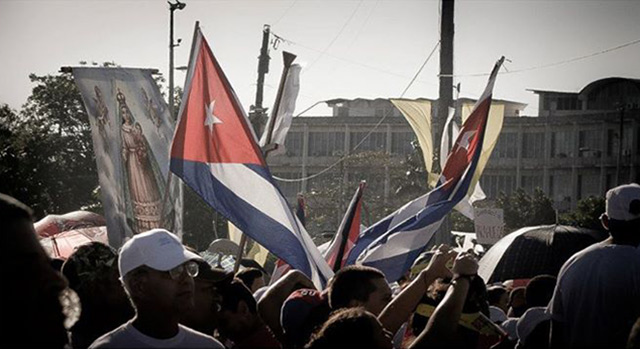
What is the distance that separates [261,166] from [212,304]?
3.89m

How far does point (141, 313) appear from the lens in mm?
5262

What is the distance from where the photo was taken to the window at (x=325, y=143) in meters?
103

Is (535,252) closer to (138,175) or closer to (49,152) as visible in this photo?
(138,175)

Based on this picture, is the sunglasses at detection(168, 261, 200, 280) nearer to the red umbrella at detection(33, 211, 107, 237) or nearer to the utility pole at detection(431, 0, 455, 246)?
the red umbrella at detection(33, 211, 107, 237)

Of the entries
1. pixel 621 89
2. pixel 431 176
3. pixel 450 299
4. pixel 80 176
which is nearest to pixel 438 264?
pixel 450 299

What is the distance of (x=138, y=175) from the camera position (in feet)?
45.2

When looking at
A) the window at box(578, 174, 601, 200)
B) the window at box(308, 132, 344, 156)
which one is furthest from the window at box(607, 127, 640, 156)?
the window at box(308, 132, 344, 156)

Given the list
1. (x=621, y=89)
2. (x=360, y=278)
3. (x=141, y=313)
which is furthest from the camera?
(x=621, y=89)

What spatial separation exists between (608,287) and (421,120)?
16900mm

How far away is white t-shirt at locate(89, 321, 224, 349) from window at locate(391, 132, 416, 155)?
314 ft

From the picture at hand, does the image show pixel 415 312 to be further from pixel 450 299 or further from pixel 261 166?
pixel 261 166

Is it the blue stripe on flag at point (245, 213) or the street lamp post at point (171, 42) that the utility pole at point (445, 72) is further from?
the street lamp post at point (171, 42)

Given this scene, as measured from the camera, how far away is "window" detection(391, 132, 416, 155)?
101062 mm

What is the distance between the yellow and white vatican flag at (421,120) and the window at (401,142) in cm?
7601
